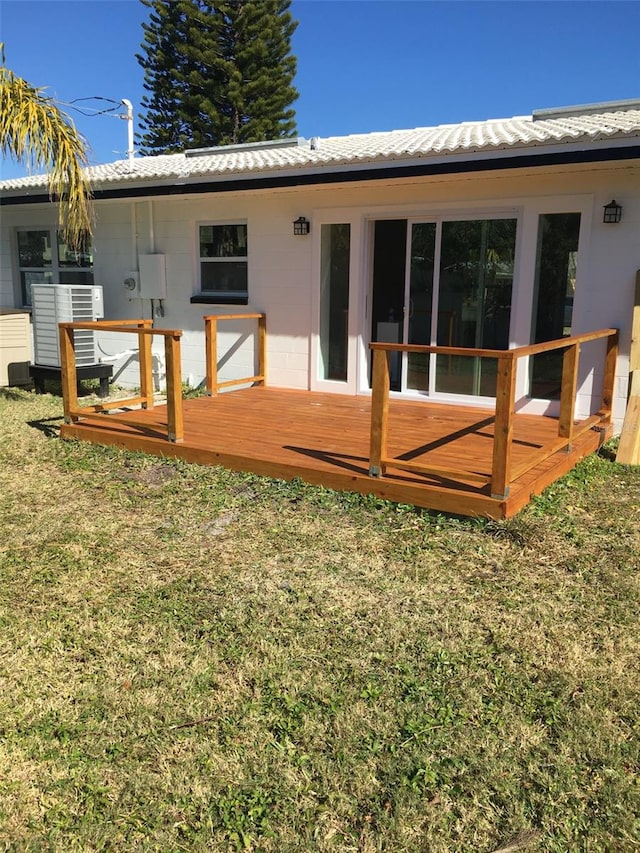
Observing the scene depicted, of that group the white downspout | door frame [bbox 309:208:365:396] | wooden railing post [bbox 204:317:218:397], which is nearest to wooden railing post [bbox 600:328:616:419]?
door frame [bbox 309:208:365:396]

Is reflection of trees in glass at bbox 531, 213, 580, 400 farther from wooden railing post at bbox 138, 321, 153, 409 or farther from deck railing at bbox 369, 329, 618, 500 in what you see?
wooden railing post at bbox 138, 321, 153, 409

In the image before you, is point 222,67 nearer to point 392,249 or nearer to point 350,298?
point 392,249

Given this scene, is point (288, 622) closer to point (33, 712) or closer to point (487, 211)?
point (33, 712)

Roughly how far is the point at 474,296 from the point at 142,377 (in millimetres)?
3824

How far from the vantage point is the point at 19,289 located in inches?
484

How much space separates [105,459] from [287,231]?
420cm

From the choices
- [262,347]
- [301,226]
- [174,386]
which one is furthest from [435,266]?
[174,386]

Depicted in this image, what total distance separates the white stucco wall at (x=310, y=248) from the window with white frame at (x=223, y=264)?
13 cm

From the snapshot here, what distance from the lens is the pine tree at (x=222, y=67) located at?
2448 centimetres

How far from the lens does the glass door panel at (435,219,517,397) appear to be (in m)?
7.57

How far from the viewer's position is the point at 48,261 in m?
11.9

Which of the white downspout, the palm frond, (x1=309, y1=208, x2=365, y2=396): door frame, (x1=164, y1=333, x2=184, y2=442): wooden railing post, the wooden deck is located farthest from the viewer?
the white downspout

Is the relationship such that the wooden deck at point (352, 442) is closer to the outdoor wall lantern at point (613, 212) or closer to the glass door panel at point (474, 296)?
the glass door panel at point (474, 296)

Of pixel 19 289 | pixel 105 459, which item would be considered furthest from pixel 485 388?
pixel 19 289
